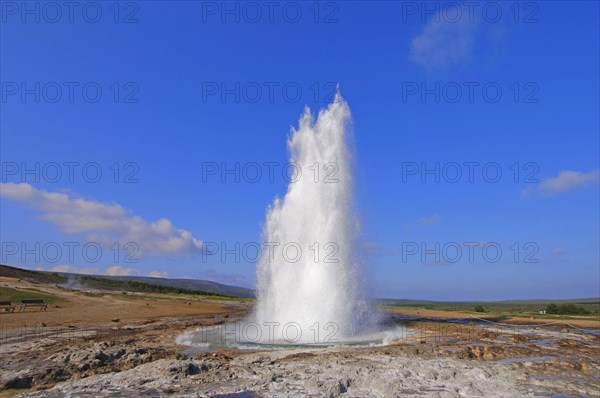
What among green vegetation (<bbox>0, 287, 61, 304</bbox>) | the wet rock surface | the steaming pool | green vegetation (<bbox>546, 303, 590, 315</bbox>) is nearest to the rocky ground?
the wet rock surface

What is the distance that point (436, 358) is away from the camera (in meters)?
17.8

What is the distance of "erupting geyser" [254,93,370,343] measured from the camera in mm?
25891

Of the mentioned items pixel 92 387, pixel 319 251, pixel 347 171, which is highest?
pixel 347 171

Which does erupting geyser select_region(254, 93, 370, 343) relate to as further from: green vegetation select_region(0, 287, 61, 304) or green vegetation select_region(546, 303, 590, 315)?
green vegetation select_region(546, 303, 590, 315)

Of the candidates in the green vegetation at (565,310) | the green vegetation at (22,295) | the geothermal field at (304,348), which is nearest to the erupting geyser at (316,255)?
the geothermal field at (304,348)

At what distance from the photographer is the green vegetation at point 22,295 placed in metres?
48.5

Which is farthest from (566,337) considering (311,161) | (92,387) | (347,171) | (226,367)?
(92,387)

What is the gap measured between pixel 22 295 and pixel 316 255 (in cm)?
4087

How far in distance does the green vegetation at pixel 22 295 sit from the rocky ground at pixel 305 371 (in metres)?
31.2

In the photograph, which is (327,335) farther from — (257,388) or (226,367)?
(257,388)

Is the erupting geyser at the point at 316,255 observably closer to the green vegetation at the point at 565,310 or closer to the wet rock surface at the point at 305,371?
the wet rock surface at the point at 305,371

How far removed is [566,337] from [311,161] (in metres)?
18.2

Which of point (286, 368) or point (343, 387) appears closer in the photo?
point (343, 387)

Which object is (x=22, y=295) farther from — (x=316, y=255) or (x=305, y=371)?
(x=305, y=371)
